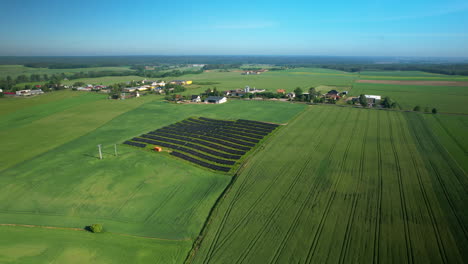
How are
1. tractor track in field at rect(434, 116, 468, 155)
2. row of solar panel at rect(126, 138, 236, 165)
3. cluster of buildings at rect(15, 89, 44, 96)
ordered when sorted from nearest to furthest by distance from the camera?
row of solar panel at rect(126, 138, 236, 165) < tractor track in field at rect(434, 116, 468, 155) < cluster of buildings at rect(15, 89, 44, 96)

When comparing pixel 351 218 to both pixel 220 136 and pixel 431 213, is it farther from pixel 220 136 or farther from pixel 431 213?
pixel 220 136

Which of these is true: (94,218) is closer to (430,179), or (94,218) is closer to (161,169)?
(161,169)

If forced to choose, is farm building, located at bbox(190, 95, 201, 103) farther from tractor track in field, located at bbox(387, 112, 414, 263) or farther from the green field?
tractor track in field, located at bbox(387, 112, 414, 263)

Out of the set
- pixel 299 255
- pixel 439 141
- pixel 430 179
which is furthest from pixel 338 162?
pixel 439 141

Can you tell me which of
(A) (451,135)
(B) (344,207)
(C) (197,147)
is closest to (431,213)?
(B) (344,207)

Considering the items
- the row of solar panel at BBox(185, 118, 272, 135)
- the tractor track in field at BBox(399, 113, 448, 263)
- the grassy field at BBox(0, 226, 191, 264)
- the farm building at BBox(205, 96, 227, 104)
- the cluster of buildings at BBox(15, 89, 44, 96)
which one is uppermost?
the cluster of buildings at BBox(15, 89, 44, 96)

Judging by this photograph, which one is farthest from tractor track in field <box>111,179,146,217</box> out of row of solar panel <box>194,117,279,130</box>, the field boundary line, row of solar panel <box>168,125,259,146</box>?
row of solar panel <box>194,117,279,130</box>

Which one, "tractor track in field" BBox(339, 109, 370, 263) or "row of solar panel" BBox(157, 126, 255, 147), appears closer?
"tractor track in field" BBox(339, 109, 370, 263)
